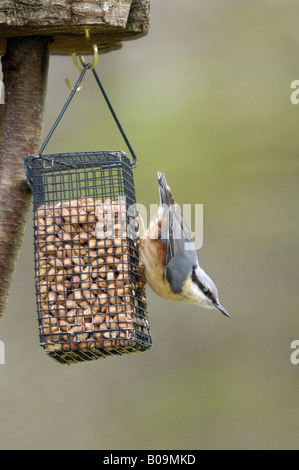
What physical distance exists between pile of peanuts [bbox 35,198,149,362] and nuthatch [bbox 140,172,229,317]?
19cm

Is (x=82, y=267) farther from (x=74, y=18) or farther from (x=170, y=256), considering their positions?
(x=74, y=18)

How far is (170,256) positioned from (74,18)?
124 cm

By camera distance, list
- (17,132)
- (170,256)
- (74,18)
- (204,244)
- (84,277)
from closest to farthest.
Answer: (74,18) → (84,277) → (17,132) → (170,256) → (204,244)

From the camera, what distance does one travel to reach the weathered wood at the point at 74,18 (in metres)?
3.11

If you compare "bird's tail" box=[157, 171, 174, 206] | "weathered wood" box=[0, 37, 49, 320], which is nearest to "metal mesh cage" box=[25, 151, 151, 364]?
"weathered wood" box=[0, 37, 49, 320]

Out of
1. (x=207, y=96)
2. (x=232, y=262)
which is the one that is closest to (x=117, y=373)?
(x=232, y=262)

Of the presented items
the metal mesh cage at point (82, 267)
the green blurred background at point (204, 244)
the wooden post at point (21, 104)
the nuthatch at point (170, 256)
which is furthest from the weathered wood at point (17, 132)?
the green blurred background at point (204, 244)

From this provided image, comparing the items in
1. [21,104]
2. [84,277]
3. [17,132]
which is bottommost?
[84,277]

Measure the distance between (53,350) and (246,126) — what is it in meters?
3.73

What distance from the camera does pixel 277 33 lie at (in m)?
6.49

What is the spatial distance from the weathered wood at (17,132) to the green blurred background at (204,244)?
256 centimetres

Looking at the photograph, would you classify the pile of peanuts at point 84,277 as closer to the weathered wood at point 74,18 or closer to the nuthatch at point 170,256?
the nuthatch at point 170,256

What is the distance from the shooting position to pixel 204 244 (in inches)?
259

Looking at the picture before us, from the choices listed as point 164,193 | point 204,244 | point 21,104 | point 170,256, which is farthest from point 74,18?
point 204,244
